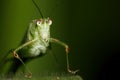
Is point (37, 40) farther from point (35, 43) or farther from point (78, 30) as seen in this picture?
point (78, 30)

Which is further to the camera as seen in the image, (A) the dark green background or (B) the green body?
(B) the green body

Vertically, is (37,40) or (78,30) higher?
(78,30)

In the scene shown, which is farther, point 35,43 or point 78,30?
point 35,43

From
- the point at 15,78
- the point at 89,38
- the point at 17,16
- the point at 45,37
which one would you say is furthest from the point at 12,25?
the point at 45,37

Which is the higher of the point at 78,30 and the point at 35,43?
the point at 78,30

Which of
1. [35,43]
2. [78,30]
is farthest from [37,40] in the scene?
[78,30]

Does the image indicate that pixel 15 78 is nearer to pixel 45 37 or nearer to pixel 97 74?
pixel 97 74

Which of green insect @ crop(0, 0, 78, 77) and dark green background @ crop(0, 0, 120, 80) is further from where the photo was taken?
green insect @ crop(0, 0, 78, 77)

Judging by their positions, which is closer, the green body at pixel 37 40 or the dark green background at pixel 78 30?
the dark green background at pixel 78 30
